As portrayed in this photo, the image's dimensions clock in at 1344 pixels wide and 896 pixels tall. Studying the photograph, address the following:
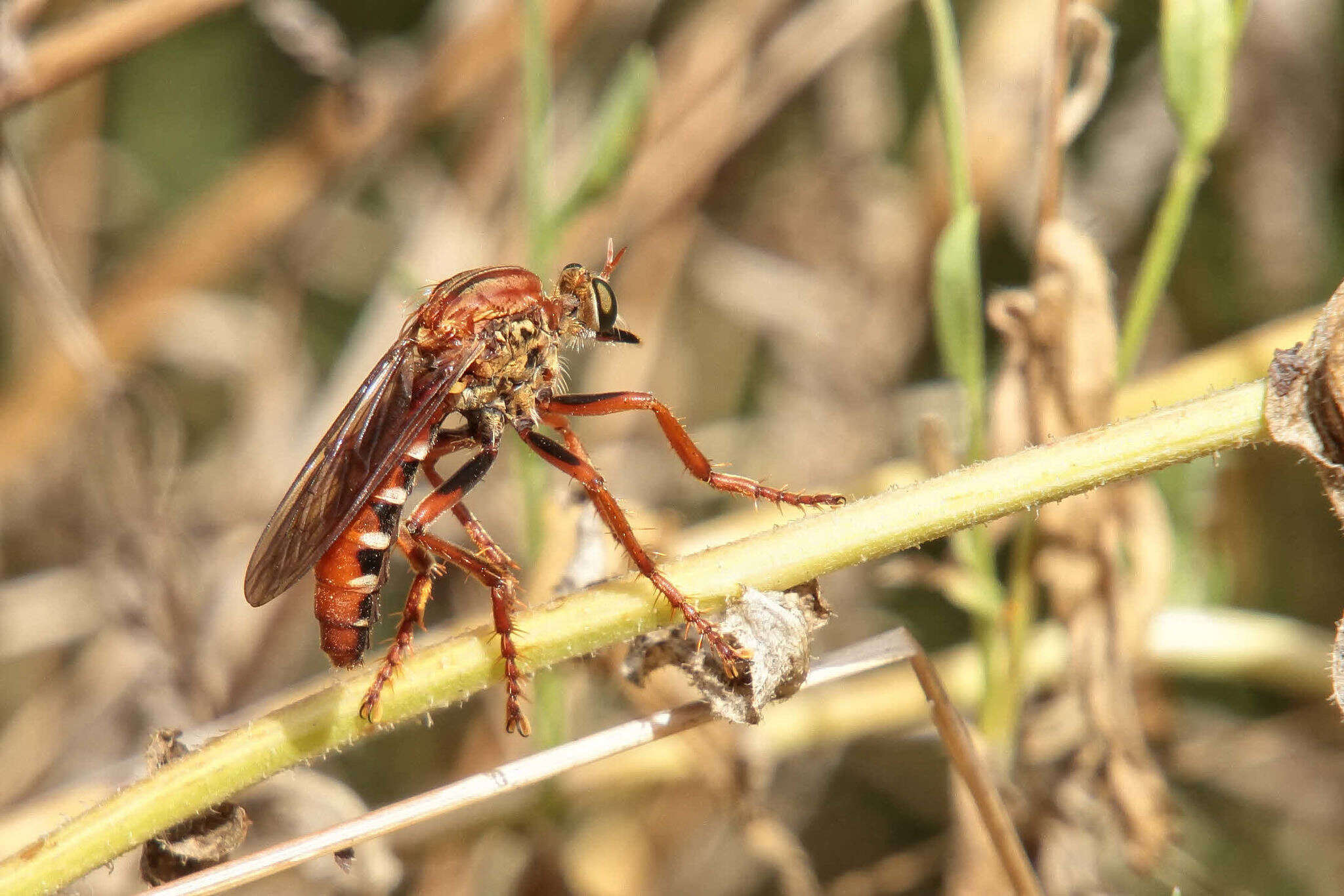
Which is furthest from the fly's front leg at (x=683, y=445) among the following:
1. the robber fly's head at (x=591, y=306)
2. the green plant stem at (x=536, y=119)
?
the green plant stem at (x=536, y=119)

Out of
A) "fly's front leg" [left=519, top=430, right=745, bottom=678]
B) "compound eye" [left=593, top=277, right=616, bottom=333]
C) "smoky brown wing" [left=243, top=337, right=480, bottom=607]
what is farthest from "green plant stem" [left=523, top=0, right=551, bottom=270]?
"fly's front leg" [left=519, top=430, right=745, bottom=678]

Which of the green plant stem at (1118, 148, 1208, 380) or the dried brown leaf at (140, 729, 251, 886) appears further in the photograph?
the green plant stem at (1118, 148, 1208, 380)

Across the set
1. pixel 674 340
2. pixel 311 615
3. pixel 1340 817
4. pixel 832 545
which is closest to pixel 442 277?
pixel 674 340

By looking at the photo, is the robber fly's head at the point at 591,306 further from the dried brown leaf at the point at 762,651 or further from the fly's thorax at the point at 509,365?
the dried brown leaf at the point at 762,651

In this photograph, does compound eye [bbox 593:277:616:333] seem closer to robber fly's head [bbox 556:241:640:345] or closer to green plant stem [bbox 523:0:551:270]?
robber fly's head [bbox 556:241:640:345]

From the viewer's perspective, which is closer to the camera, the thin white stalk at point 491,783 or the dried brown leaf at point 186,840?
the thin white stalk at point 491,783

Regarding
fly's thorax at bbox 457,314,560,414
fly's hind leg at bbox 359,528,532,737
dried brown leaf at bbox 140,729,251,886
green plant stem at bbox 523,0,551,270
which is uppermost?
green plant stem at bbox 523,0,551,270

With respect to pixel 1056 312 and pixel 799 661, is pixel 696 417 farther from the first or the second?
pixel 799 661

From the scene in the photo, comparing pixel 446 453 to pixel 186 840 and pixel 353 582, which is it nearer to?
pixel 353 582
